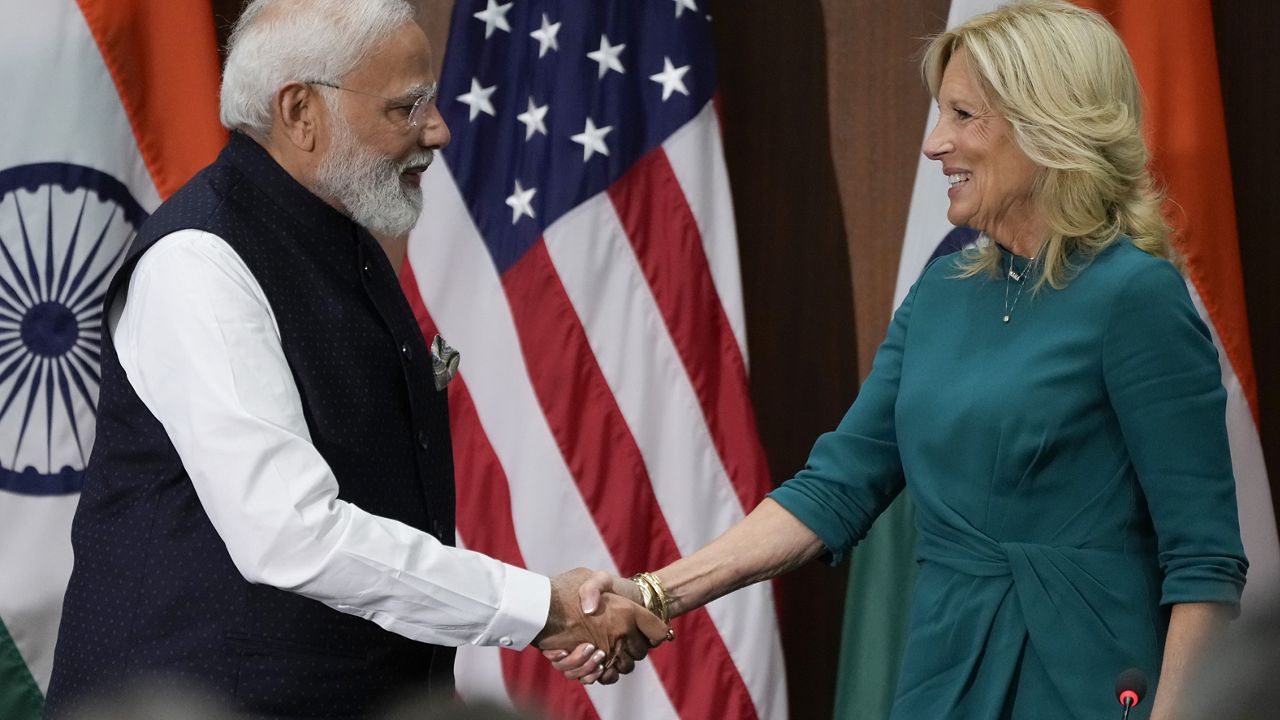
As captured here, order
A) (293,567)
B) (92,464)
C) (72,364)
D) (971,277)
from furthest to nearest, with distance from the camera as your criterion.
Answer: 1. (72,364)
2. (971,277)
3. (92,464)
4. (293,567)

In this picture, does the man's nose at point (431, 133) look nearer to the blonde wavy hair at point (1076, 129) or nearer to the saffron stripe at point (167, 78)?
the blonde wavy hair at point (1076, 129)

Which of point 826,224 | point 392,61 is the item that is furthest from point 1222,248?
point 392,61

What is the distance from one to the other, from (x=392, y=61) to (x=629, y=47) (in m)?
1.21

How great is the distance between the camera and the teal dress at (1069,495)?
6.21 ft

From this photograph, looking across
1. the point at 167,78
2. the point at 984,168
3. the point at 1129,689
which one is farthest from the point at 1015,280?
the point at 167,78

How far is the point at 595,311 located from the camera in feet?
11.2

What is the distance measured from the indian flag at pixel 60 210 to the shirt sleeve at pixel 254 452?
125 centimetres

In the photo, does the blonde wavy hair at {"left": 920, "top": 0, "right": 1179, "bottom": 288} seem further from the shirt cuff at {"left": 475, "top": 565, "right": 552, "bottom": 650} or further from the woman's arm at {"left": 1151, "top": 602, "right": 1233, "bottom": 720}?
the shirt cuff at {"left": 475, "top": 565, "right": 552, "bottom": 650}

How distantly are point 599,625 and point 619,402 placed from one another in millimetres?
1115

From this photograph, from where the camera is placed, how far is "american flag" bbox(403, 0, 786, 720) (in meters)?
3.36

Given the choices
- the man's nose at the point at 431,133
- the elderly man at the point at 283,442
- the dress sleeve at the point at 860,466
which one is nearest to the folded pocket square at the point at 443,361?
the elderly man at the point at 283,442

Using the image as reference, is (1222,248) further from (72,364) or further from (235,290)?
(72,364)

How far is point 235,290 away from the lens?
196 centimetres

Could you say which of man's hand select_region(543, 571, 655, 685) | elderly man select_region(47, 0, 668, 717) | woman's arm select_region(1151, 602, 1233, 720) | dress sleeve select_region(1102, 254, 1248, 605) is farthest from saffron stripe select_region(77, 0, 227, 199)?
woman's arm select_region(1151, 602, 1233, 720)
